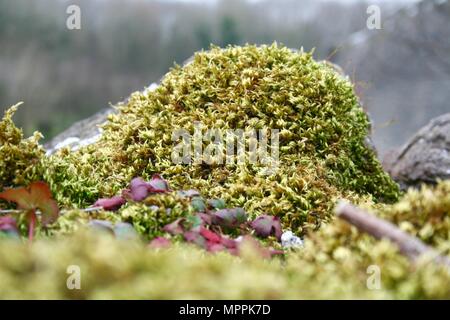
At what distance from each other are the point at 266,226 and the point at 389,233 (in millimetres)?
673

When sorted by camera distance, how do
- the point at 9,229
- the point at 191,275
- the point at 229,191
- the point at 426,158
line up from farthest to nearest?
the point at 426,158
the point at 229,191
the point at 9,229
the point at 191,275

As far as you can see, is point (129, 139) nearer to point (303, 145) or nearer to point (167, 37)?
point (303, 145)

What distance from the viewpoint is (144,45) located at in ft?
22.1

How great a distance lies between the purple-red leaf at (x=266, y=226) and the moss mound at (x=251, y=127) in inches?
6.1

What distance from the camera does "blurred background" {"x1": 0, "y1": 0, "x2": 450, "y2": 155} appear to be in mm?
6566

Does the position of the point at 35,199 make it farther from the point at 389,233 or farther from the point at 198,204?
the point at 389,233

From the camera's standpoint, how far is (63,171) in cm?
214

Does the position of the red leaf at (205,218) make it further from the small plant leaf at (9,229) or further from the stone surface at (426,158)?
the stone surface at (426,158)

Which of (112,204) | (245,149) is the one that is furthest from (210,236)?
(245,149)

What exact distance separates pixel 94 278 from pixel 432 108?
5784 millimetres

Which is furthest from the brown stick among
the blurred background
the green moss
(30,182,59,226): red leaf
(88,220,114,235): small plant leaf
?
the blurred background

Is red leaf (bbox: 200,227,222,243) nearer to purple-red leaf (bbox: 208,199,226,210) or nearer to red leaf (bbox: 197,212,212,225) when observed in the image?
red leaf (bbox: 197,212,212,225)

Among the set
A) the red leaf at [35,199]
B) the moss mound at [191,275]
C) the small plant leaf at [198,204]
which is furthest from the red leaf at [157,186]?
the moss mound at [191,275]

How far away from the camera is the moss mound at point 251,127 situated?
216 centimetres
